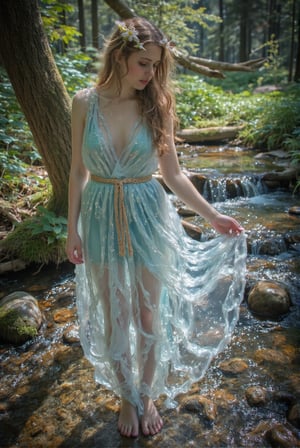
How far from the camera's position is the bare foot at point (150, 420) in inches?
77.6

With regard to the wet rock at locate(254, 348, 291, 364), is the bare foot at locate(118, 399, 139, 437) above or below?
above

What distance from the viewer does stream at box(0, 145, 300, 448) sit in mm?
1962

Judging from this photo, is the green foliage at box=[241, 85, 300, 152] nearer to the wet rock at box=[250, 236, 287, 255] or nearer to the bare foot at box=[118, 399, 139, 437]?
the wet rock at box=[250, 236, 287, 255]

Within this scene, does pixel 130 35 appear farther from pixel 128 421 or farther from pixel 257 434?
pixel 257 434

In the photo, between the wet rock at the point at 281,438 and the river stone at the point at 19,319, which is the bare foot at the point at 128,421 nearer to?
the wet rock at the point at 281,438

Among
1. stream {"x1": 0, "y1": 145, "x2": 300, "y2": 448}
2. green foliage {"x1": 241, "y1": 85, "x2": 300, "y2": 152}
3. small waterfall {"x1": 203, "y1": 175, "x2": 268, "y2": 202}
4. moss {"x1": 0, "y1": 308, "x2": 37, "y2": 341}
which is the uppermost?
green foliage {"x1": 241, "y1": 85, "x2": 300, "y2": 152}

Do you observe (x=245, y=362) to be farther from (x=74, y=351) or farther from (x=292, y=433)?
(x=74, y=351)

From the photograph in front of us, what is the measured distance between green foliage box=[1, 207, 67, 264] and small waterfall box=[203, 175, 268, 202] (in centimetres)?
308

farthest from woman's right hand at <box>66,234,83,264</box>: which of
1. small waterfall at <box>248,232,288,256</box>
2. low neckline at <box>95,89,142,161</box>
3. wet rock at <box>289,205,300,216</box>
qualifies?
wet rock at <box>289,205,300,216</box>

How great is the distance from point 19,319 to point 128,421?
1.29 meters

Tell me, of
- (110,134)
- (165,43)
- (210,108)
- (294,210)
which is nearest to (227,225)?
(110,134)

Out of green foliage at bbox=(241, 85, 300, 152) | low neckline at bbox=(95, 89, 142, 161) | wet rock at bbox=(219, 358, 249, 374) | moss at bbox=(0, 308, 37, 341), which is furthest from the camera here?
green foliage at bbox=(241, 85, 300, 152)

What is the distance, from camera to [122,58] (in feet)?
5.39

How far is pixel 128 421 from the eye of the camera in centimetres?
198
